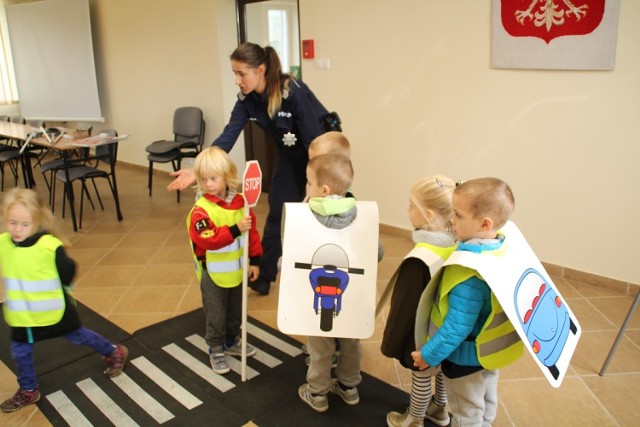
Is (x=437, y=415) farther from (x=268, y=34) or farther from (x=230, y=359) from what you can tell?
(x=268, y=34)

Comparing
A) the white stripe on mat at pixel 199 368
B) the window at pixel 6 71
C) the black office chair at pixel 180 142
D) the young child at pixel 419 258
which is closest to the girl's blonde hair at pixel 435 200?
the young child at pixel 419 258

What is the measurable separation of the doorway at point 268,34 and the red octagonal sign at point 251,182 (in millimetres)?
2955

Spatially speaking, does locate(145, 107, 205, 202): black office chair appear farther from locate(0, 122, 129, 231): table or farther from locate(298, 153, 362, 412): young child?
locate(298, 153, 362, 412): young child

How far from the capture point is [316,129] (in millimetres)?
2604

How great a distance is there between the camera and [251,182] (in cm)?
202

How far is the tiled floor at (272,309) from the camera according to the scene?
2.16 metres

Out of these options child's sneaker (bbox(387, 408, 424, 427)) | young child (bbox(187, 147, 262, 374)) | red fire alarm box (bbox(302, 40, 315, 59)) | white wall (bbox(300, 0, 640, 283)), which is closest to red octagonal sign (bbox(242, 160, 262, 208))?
young child (bbox(187, 147, 262, 374))

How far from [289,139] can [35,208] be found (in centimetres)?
119

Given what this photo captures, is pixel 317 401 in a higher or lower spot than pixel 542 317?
lower

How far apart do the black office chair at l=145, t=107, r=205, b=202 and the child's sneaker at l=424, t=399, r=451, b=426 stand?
4.02 m

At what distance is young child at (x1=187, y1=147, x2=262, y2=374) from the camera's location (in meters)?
2.11

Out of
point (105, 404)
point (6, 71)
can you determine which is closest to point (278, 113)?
point (105, 404)

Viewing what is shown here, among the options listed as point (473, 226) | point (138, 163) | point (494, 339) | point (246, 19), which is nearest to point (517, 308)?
point (494, 339)

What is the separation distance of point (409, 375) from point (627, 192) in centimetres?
176
